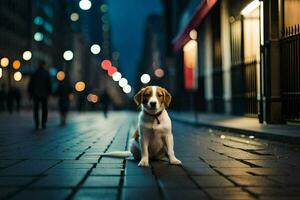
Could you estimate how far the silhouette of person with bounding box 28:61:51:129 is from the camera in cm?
1647

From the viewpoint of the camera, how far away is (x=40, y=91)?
16.5 metres

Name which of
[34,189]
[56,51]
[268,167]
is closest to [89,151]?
[268,167]

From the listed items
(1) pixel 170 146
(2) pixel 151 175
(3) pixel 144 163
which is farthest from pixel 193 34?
(2) pixel 151 175

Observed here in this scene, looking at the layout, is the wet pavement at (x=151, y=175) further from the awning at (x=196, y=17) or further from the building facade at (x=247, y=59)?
the awning at (x=196, y=17)

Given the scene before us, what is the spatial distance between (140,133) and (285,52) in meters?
9.24

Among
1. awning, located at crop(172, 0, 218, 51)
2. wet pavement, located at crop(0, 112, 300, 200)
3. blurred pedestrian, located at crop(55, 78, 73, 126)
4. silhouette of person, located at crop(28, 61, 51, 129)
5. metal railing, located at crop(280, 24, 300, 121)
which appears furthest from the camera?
awning, located at crop(172, 0, 218, 51)

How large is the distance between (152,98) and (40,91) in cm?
1090

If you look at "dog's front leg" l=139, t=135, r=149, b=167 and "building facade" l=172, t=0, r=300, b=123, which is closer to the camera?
"dog's front leg" l=139, t=135, r=149, b=167

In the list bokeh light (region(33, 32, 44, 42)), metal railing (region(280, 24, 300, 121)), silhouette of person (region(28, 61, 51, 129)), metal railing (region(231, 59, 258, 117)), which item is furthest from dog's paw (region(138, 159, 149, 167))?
bokeh light (region(33, 32, 44, 42))

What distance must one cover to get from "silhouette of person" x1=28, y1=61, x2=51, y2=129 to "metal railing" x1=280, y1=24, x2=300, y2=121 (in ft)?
23.3

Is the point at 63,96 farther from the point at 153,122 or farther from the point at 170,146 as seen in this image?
the point at 153,122

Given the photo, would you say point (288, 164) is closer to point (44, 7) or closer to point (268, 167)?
point (268, 167)

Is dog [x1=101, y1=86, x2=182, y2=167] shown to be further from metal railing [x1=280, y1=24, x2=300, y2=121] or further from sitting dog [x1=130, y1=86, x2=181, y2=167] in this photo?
metal railing [x1=280, y1=24, x2=300, y2=121]

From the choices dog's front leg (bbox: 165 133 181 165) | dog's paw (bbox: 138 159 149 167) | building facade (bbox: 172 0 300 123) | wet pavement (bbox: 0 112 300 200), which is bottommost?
wet pavement (bbox: 0 112 300 200)
